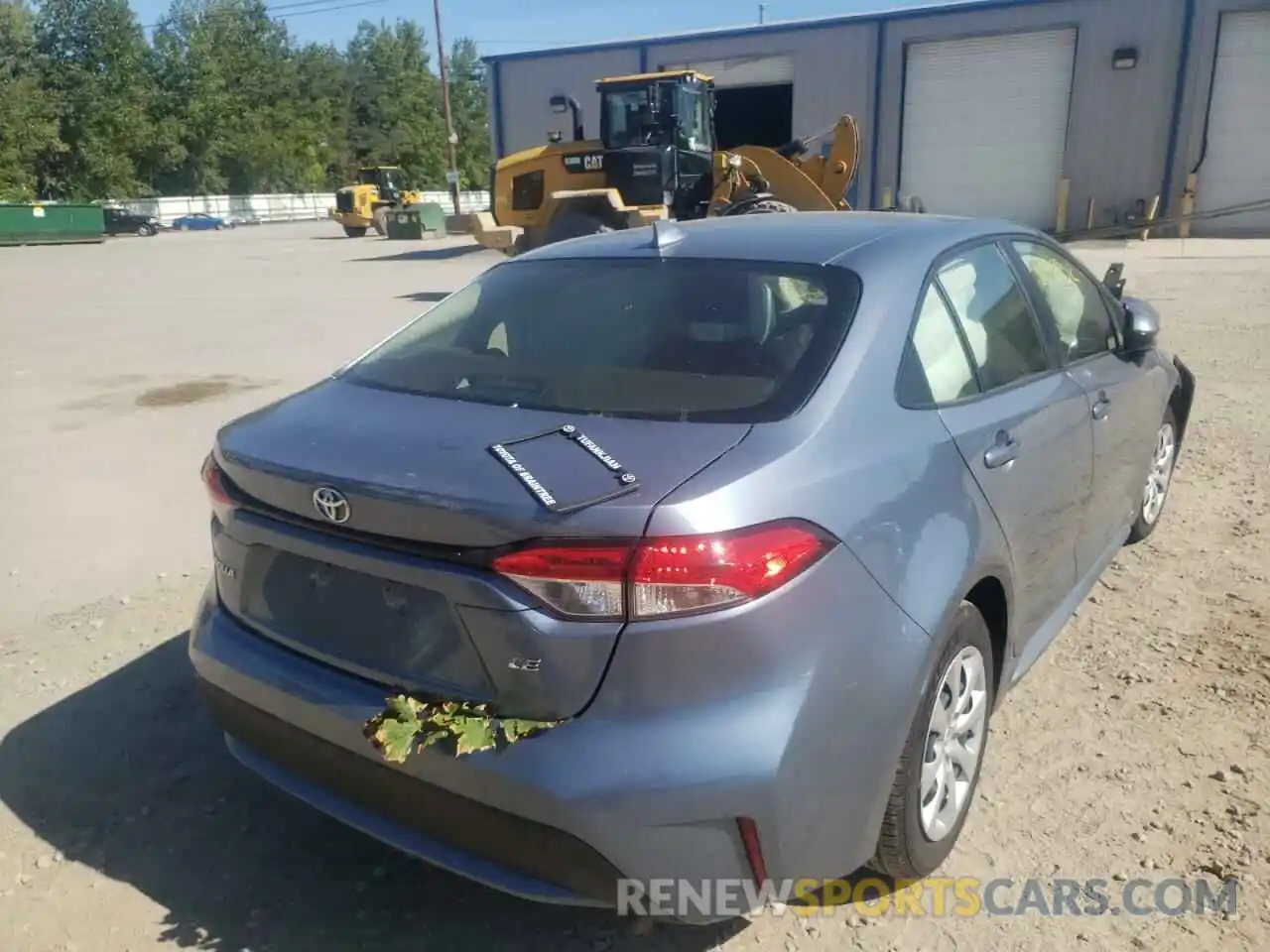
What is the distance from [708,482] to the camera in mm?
2010

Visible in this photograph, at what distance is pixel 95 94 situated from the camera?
57.2 m

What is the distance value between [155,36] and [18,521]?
238 feet

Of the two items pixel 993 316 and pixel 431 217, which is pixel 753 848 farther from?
pixel 431 217

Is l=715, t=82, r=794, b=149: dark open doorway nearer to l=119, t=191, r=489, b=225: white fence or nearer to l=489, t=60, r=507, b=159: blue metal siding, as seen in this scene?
l=489, t=60, r=507, b=159: blue metal siding

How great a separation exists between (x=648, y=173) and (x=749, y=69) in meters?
15.0

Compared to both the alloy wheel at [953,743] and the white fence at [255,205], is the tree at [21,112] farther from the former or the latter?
the alloy wheel at [953,743]

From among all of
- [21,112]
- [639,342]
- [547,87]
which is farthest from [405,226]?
[21,112]

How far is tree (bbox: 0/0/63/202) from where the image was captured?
5222 cm

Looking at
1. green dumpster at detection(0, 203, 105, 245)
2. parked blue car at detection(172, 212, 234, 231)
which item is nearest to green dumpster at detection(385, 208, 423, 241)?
green dumpster at detection(0, 203, 105, 245)

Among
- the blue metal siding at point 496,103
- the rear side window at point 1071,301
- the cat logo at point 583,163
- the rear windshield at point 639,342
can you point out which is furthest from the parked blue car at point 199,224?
the rear side window at point 1071,301

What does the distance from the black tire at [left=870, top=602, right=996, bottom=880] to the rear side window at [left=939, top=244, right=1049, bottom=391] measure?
0.73 meters

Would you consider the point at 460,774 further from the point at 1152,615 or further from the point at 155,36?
the point at 155,36

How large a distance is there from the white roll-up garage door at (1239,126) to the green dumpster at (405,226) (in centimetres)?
2242

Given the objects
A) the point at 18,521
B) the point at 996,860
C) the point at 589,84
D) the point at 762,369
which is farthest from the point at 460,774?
the point at 589,84
